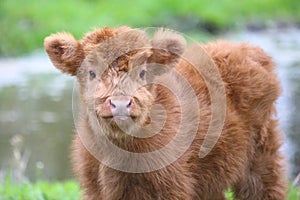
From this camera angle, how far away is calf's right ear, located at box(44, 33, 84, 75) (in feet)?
21.2

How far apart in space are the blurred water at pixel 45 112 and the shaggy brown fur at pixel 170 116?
274 cm

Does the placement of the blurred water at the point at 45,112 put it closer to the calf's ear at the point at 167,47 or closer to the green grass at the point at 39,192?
the green grass at the point at 39,192

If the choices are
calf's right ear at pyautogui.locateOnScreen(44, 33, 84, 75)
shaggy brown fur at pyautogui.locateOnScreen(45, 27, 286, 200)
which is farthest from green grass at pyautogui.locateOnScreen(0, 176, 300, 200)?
calf's right ear at pyautogui.locateOnScreen(44, 33, 84, 75)

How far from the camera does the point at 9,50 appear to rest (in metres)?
18.2

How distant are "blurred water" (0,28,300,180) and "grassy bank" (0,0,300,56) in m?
0.62

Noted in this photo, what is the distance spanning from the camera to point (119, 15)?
20.2 metres

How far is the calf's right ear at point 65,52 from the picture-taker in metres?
6.45

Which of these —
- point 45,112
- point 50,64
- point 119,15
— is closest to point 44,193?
point 45,112

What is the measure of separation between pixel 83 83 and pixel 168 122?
741 mm

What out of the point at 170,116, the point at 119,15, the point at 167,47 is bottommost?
the point at 170,116

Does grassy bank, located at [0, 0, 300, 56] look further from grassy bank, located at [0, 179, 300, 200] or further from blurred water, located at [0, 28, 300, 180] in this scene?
grassy bank, located at [0, 179, 300, 200]

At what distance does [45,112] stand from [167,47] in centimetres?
838

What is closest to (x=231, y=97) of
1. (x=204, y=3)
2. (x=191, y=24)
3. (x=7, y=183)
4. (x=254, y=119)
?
(x=254, y=119)

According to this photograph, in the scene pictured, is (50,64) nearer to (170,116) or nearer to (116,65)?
(170,116)
